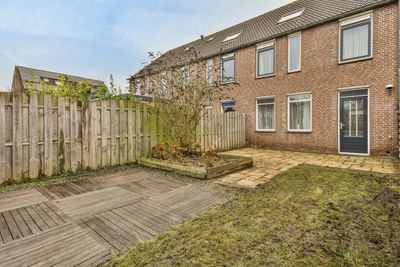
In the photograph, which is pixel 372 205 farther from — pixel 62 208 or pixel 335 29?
pixel 335 29

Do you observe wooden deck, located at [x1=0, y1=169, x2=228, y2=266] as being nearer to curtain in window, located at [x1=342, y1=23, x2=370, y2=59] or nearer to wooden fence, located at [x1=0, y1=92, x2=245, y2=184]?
wooden fence, located at [x1=0, y1=92, x2=245, y2=184]

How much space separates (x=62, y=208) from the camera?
2707 millimetres

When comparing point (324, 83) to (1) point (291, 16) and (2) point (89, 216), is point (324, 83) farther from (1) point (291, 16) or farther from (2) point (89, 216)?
(2) point (89, 216)

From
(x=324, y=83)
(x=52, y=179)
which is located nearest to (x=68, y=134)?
(x=52, y=179)

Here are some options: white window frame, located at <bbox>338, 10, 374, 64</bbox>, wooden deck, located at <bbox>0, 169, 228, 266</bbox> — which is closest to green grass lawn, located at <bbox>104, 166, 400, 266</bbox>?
wooden deck, located at <bbox>0, 169, 228, 266</bbox>

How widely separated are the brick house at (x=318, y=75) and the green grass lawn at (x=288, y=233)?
3.82 m

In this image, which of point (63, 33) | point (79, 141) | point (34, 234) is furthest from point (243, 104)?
point (63, 33)

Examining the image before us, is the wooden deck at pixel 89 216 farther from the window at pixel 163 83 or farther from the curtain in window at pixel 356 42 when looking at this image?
the curtain in window at pixel 356 42

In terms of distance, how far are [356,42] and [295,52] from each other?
2245 millimetres

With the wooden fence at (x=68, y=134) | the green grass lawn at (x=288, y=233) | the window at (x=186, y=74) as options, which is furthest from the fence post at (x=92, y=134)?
the green grass lawn at (x=288, y=233)

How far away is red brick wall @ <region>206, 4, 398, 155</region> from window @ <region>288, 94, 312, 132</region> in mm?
238

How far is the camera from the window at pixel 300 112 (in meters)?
8.89

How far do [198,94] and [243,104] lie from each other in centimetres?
588

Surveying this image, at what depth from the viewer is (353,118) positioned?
768cm
